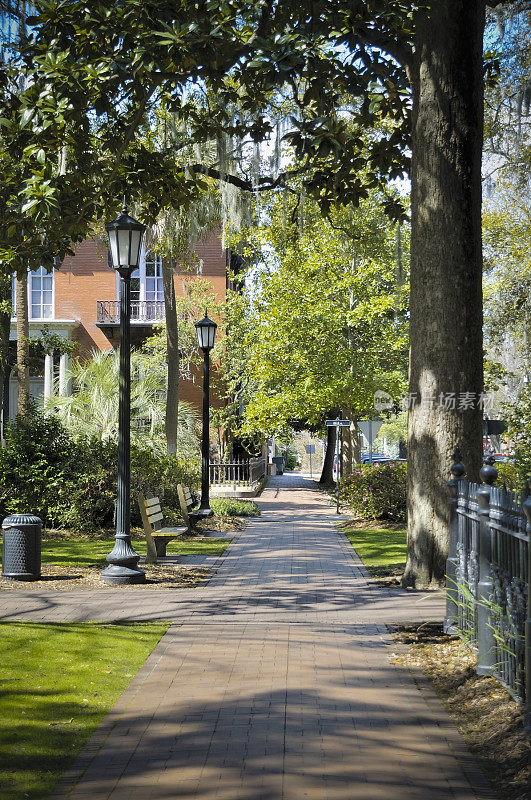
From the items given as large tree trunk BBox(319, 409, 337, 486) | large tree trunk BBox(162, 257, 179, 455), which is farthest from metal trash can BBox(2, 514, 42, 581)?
large tree trunk BBox(319, 409, 337, 486)

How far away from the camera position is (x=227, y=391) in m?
40.9

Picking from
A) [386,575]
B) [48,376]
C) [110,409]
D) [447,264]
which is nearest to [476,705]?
[447,264]

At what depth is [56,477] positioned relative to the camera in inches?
720

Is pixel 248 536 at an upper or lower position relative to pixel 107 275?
lower

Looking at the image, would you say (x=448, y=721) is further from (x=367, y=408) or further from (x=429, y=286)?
(x=367, y=408)

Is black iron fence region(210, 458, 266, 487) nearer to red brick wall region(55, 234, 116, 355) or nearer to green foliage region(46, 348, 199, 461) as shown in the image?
green foliage region(46, 348, 199, 461)

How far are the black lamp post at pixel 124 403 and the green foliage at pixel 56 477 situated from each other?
5897 millimetres

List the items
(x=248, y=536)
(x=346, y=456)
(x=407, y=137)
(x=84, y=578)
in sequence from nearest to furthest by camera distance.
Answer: (x=84, y=578) → (x=407, y=137) → (x=248, y=536) → (x=346, y=456)

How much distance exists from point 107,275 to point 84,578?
2910cm

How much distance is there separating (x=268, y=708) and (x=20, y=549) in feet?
22.3

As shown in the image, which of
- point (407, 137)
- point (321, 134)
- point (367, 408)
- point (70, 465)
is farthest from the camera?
point (367, 408)

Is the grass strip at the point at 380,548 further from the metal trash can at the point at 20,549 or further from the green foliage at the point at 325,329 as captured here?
the green foliage at the point at 325,329

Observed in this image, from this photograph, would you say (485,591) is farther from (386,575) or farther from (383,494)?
(383,494)

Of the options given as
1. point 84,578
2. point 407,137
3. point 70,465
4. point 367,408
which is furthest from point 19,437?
point 367,408
